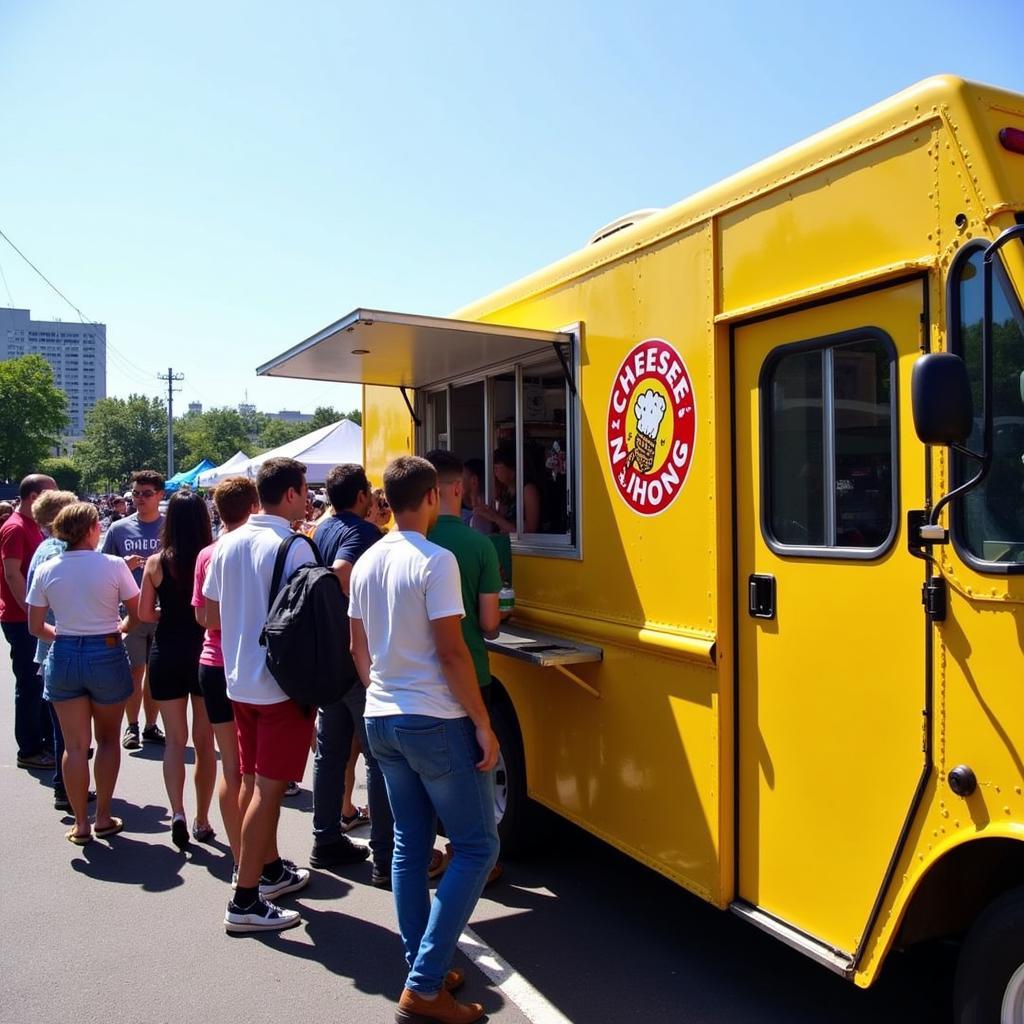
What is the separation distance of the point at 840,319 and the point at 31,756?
636cm

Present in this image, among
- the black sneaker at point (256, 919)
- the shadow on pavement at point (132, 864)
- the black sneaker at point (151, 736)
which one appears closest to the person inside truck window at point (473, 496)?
the black sneaker at point (256, 919)

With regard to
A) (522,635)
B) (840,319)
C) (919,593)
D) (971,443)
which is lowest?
(522,635)

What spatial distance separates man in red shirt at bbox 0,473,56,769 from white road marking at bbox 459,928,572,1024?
156 inches

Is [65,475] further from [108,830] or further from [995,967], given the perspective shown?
[995,967]

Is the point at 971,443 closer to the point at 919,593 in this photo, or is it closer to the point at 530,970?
the point at 919,593

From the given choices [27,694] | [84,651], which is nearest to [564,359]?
[84,651]

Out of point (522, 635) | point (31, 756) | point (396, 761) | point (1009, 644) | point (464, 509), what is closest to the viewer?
point (1009, 644)

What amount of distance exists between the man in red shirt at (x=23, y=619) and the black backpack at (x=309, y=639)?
327cm

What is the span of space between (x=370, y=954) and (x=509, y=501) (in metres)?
2.45

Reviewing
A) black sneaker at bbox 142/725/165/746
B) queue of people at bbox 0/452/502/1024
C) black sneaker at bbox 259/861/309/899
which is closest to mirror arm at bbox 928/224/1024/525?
queue of people at bbox 0/452/502/1024

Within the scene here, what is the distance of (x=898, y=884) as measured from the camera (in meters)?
2.60

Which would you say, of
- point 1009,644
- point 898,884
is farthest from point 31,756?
point 1009,644

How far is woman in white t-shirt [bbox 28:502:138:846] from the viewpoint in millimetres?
5074

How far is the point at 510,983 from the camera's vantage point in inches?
140
